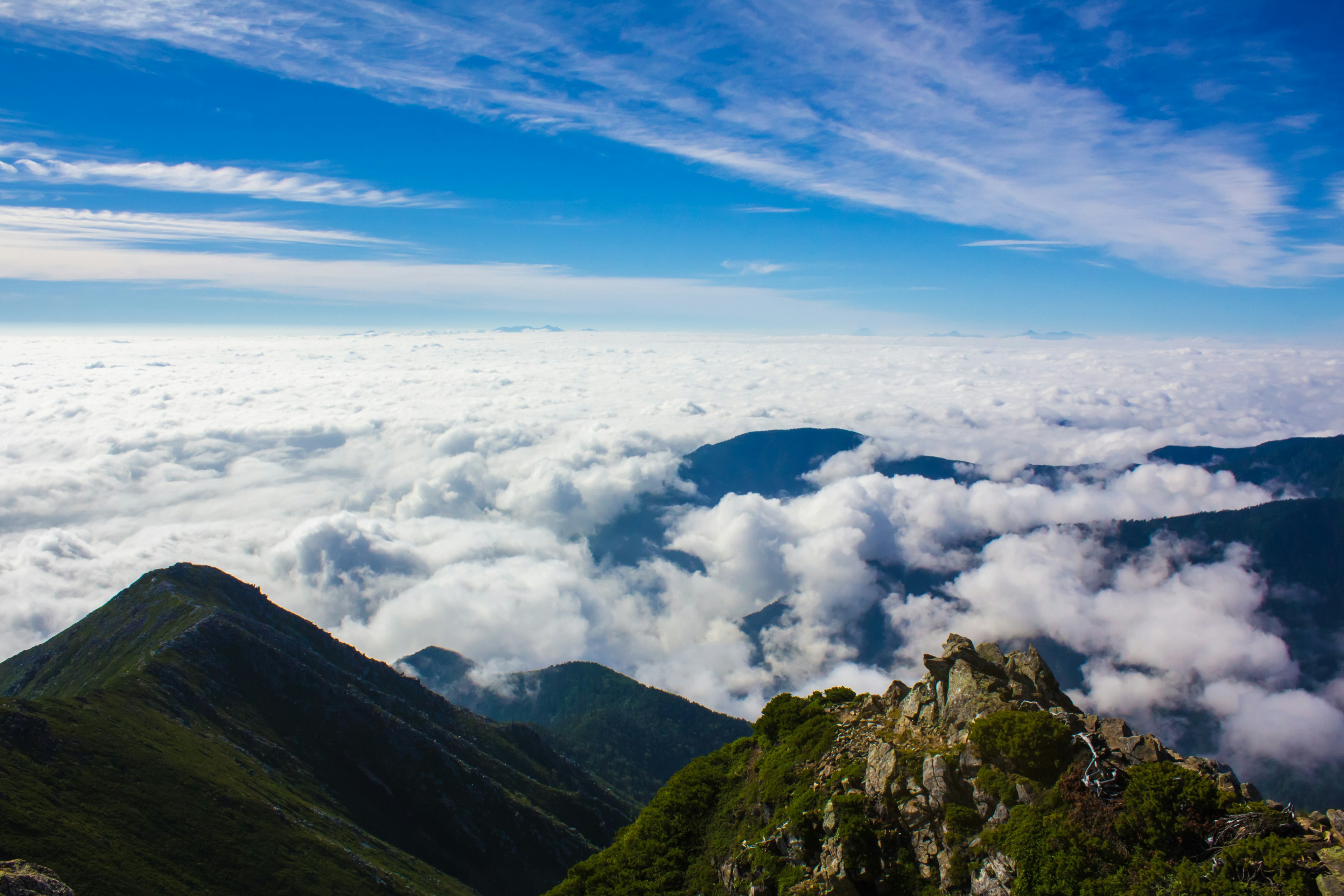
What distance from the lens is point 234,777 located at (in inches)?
4847

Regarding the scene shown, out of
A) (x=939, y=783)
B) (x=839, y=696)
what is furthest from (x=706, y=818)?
(x=939, y=783)

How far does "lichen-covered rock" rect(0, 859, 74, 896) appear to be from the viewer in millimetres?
72938

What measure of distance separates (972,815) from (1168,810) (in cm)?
956

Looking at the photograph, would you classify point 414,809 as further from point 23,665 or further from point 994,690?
point 994,690

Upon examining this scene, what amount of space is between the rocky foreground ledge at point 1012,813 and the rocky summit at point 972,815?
0.29 feet

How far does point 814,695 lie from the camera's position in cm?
6191

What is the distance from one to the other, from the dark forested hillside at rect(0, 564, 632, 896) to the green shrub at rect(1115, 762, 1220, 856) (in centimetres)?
12316

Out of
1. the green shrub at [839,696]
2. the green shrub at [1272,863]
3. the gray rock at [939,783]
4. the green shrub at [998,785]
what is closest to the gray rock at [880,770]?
the gray rock at [939,783]

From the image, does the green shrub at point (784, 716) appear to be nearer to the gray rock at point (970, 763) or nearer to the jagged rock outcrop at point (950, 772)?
the jagged rock outcrop at point (950, 772)

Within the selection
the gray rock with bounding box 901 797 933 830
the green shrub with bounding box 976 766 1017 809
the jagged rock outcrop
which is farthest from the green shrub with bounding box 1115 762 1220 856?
the gray rock with bounding box 901 797 933 830

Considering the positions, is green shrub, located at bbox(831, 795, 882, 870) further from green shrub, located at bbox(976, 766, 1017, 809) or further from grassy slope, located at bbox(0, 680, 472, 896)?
grassy slope, located at bbox(0, 680, 472, 896)

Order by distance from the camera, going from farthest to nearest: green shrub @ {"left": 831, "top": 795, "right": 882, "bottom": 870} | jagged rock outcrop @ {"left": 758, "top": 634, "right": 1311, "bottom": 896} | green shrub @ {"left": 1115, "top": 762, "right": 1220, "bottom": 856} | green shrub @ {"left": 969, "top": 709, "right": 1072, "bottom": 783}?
1. green shrub @ {"left": 831, "top": 795, "right": 882, "bottom": 870}
2. green shrub @ {"left": 969, "top": 709, "right": 1072, "bottom": 783}
3. jagged rock outcrop @ {"left": 758, "top": 634, "right": 1311, "bottom": 896}
4. green shrub @ {"left": 1115, "top": 762, "right": 1220, "bottom": 856}

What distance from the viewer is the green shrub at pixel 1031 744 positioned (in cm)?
3666

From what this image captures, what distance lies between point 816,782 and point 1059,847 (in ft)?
56.4
